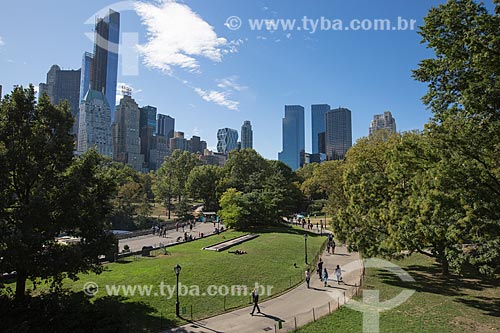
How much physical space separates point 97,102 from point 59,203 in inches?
8027

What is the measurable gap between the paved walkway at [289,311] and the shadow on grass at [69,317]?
172 cm

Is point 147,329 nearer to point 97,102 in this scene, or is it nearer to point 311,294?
point 311,294

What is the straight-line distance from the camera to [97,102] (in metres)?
198

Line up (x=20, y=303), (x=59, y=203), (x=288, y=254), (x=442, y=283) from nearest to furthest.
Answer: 1. (x=20, y=303)
2. (x=59, y=203)
3. (x=442, y=283)
4. (x=288, y=254)

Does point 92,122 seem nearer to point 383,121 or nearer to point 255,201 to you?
point 383,121

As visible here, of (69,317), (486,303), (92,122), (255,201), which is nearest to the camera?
(69,317)

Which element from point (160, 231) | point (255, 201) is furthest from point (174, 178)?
point (160, 231)

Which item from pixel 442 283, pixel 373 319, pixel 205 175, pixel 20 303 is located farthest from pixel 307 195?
pixel 20 303

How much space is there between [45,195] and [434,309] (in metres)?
20.0

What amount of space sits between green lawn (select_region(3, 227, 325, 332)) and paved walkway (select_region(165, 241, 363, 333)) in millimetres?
977

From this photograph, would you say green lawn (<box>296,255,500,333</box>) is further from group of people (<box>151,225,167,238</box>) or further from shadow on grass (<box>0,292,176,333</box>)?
group of people (<box>151,225,167,238</box>)

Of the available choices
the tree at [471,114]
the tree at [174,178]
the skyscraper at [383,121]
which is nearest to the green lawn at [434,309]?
the tree at [471,114]

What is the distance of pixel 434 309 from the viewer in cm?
1748

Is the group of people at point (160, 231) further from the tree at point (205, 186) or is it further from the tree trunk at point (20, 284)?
the tree at point (205, 186)
